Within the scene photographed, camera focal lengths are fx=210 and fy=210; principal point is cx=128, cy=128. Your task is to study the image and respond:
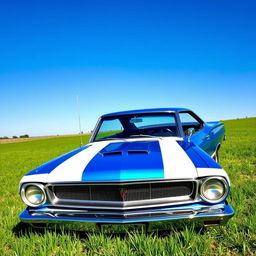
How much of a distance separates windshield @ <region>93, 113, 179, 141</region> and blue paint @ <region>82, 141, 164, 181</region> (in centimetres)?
103

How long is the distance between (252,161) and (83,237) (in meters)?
4.58

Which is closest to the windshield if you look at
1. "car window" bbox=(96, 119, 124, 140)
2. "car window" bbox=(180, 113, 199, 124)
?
"car window" bbox=(96, 119, 124, 140)

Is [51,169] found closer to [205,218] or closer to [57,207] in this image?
[57,207]

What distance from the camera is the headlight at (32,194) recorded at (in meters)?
1.92

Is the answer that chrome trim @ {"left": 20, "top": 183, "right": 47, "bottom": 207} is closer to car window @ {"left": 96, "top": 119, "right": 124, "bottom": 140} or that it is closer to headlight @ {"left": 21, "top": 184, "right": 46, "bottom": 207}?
headlight @ {"left": 21, "top": 184, "right": 46, "bottom": 207}

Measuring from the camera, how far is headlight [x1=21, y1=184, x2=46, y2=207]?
1.92 metres

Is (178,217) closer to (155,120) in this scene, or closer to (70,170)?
(70,170)

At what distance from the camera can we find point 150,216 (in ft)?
5.52

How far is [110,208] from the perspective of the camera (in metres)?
1.77

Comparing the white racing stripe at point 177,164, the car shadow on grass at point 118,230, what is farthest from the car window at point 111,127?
the car shadow on grass at point 118,230

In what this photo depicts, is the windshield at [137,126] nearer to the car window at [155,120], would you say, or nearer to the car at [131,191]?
the car window at [155,120]

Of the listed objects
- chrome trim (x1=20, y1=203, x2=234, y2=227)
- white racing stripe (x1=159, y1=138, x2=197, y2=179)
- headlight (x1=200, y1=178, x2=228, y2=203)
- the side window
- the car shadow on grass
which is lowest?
the car shadow on grass

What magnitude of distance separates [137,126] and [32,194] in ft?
6.97

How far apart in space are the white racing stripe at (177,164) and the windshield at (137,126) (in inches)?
33.4
